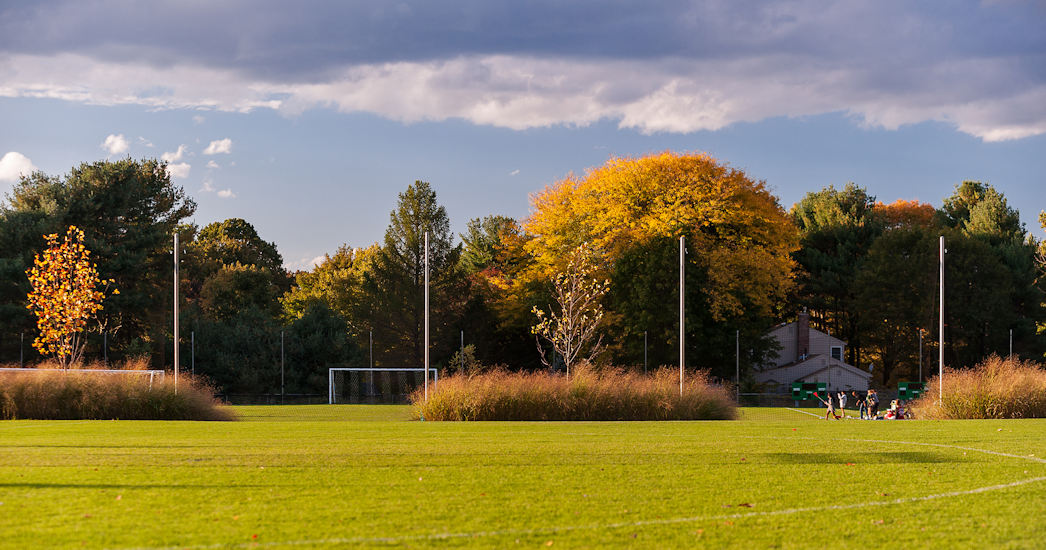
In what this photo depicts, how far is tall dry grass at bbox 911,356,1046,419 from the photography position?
957 inches

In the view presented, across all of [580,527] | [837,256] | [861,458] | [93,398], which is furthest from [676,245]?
[580,527]

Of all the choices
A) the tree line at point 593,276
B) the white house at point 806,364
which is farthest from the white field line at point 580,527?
the white house at point 806,364

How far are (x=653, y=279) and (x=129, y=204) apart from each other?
98.1ft

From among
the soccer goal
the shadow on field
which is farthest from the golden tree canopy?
the shadow on field

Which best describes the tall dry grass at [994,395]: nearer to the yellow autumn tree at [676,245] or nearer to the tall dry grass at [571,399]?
the tall dry grass at [571,399]

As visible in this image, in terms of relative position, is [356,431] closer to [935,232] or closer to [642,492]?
[642,492]

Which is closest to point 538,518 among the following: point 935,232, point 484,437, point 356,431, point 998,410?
point 484,437

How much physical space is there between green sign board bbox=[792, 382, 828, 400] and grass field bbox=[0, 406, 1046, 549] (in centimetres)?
3554

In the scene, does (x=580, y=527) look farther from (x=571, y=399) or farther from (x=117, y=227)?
(x=117, y=227)

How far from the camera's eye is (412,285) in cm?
5709

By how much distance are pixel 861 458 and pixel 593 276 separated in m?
35.8

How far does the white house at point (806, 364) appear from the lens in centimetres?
5850

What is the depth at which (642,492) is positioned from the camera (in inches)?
362

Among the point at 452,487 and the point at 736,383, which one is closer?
the point at 452,487
